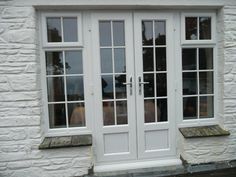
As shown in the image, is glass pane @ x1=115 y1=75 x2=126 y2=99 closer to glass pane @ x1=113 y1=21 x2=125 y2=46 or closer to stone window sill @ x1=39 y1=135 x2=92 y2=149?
glass pane @ x1=113 y1=21 x2=125 y2=46

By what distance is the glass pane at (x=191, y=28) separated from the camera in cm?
311

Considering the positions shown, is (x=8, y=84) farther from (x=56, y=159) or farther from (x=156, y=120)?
(x=156, y=120)

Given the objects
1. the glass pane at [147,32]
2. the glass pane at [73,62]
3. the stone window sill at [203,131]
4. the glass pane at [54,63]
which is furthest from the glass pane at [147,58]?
the glass pane at [54,63]

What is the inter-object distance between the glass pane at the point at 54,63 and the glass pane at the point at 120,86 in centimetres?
74

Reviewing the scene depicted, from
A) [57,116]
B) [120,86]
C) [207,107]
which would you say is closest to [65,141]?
[57,116]

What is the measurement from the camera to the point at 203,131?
309 cm

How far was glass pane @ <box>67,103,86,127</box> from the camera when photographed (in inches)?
119

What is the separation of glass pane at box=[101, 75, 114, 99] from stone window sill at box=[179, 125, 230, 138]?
3.58 ft

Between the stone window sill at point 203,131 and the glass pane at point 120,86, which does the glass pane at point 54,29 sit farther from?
the stone window sill at point 203,131

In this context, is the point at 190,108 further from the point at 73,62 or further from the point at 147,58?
the point at 73,62

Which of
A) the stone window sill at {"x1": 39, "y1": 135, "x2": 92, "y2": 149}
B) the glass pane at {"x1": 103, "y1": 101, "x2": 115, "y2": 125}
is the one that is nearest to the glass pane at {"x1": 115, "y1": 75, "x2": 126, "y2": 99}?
the glass pane at {"x1": 103, "y1": 101, "x2": 115, "y2": 125}

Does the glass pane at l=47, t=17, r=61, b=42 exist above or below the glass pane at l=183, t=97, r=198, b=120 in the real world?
above

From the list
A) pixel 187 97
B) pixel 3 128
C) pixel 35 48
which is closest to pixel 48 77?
pixel 35 48

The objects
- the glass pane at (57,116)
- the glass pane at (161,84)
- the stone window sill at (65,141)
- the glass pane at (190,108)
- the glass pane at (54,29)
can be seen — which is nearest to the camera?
the stone window sill at (65,141)
